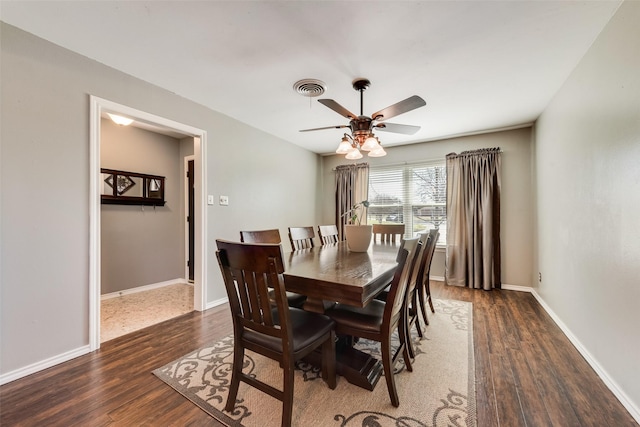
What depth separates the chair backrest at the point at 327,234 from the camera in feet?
10.1

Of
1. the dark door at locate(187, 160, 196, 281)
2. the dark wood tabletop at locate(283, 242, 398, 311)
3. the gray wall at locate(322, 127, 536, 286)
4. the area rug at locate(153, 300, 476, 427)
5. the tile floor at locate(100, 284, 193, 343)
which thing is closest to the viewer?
the dark wood tabletop at locate(283, 242, 398, 311)

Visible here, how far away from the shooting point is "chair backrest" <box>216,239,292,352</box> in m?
1.17

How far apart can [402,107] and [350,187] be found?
2.97 metres

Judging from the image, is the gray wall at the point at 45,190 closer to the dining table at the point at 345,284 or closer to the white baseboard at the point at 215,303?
the white baseboard at the point at 215,303

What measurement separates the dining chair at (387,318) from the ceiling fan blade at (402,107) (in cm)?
105

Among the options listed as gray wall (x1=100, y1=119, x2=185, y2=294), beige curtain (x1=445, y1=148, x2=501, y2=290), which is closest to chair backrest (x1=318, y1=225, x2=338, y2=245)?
beige curtain (x1=445, y1=148, x2=501, y2=290)

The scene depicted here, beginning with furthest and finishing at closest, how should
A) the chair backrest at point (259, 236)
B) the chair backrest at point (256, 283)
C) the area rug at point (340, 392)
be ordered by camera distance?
the chair backrest at point (259, 236), the area rug at point (340, 392), the chair backrest at point (256, 283)

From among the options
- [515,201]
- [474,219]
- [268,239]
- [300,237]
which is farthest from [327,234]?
[515,201]

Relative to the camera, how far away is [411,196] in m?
4.60

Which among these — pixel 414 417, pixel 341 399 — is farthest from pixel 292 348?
pixel 414 417

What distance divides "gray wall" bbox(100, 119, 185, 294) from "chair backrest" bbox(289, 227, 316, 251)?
2556 mm

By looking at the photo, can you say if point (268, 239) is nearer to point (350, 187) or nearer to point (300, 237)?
point (300, 237)

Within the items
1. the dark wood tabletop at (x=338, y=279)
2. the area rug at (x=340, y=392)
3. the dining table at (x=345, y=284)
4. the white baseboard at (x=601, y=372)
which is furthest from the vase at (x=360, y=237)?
the white baseboard at (x=601, y=372)

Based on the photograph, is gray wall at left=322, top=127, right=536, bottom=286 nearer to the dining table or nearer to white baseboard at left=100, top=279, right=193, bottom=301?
the dining table
